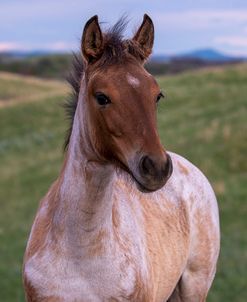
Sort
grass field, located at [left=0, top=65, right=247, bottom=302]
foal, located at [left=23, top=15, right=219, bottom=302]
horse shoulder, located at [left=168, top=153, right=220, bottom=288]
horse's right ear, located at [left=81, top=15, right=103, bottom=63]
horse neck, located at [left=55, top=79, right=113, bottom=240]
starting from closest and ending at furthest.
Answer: foal, located at [left=23, top=15, right=219, bottom=302]
horse's right ear, located at [left=81, top=15, right=103, bottom=63]
horse neck, located at [left=55, top=79, right=113, bottom=240]
horse shoulder, located at [left=168, top=153, right=220, bottom=288]
grass field, located at [left=0, top=65, right=247, bottom=302]

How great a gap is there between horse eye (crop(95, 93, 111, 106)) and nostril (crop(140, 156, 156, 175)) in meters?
0.44

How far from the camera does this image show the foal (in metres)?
4.19

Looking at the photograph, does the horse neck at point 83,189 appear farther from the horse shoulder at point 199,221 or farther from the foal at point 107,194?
the horse shoulder at point 199,221

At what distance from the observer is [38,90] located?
6706cm

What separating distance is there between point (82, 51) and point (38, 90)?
6312cm

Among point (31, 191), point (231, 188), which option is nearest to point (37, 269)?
point (231, 188)

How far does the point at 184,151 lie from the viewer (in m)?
24.5

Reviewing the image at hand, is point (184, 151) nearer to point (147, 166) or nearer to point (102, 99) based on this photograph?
point (102, 99)

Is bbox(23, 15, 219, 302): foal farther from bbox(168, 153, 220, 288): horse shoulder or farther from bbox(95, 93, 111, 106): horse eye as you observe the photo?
bbox(168, 153, 220, 288): horse shoulder

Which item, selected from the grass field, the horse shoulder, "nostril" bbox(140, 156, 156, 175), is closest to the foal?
"nostril" bbox(140, 156, 156, 175)

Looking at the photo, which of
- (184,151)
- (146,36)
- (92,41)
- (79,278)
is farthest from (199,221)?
(184,151)

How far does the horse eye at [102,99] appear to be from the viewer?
4.25 m

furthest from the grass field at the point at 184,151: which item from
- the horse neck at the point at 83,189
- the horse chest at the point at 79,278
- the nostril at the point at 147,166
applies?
the nostril at the point at 147,166

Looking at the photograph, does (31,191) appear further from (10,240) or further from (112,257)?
(112,257)
